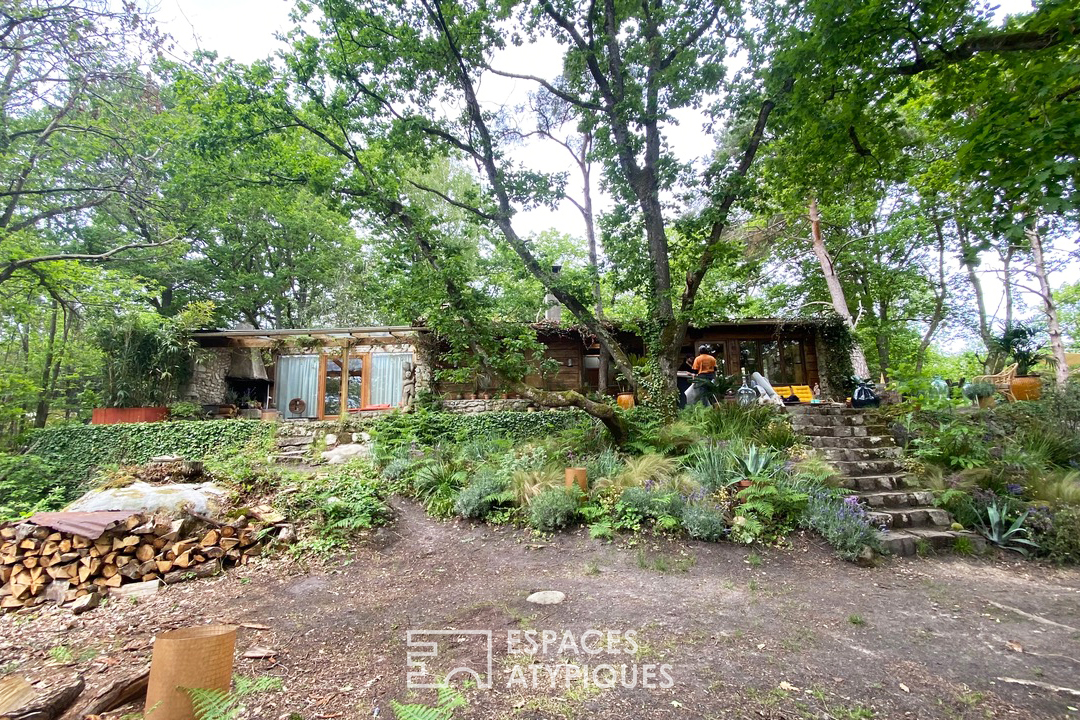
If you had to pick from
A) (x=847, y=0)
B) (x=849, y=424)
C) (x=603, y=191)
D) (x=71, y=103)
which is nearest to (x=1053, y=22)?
(x=847, y=0)

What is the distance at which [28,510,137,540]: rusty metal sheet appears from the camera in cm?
416

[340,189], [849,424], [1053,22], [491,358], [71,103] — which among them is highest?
[71,103]

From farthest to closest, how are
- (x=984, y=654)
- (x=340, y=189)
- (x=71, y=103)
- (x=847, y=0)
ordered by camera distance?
(x=71, y=103)
(x=340, y=189)
(x=847, y=0)
(x=984, y=654)

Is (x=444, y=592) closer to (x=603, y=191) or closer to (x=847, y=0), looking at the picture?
(x=847, y=0)

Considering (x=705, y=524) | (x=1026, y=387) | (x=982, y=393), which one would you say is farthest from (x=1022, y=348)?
(x=705, y=524)

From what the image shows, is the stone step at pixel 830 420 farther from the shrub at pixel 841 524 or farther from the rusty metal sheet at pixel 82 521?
the rusty metal sheet at pixel 82 521

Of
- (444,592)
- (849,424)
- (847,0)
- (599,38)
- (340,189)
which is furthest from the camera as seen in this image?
(599,38)

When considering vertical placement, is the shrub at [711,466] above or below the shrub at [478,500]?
above

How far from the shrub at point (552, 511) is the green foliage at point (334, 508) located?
1992mm

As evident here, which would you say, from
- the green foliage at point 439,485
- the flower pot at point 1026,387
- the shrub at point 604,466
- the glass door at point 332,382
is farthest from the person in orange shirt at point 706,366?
the glass door at point 332,382

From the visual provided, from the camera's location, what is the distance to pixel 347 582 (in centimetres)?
422

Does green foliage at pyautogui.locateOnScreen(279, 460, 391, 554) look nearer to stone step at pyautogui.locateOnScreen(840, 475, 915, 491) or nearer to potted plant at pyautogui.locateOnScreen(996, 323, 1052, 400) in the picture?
stone step at pyautogui.locateOnScreen(840, 475, 915, 491)

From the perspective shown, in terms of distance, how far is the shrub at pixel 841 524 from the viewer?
448 centimetres

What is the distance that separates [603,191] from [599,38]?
2874 millimetres
